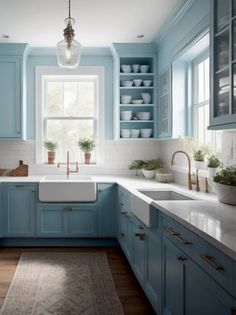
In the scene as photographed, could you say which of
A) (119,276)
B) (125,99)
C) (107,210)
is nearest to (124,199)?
(107,210)

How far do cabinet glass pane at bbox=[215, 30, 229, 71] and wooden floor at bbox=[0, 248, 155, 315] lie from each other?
187 cm

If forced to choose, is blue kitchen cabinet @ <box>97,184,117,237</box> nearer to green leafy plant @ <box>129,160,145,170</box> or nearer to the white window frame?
green leafy plant @ <box>129,160,145,170</box>

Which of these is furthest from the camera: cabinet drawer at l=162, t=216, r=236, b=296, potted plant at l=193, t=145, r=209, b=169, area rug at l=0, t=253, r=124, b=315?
potted plant at l=193, t=145, r=209, b=169

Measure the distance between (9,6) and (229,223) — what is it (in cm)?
303

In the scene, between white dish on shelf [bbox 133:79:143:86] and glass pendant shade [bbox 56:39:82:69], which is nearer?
glass pendant shade [bbox 56:39:82:69]

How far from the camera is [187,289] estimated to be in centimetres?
194

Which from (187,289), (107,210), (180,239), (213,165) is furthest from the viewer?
(107,210)

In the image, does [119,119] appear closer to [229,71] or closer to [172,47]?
[172,47]

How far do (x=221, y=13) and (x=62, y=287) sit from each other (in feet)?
8.43

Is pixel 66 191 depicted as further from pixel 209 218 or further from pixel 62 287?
pixel 209 218

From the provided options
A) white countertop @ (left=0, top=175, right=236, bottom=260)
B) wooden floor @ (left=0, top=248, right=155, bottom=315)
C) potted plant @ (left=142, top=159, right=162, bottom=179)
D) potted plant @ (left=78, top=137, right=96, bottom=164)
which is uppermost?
potted plant @ (left=78, top=137, right=96, bottom=164)

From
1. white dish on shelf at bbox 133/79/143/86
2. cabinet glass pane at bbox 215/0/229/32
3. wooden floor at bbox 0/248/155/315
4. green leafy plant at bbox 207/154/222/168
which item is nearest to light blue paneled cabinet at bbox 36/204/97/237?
wooden floor at bbox 0/248/155/315

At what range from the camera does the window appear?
3.77 m

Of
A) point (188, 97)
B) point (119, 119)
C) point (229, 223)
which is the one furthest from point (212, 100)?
point (119, 119)
